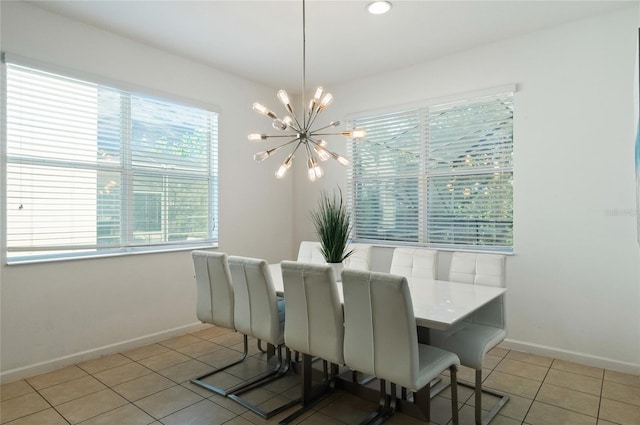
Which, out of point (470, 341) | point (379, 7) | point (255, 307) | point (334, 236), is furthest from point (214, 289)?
point (379, 7)

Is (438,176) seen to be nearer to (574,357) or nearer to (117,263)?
(574,357)

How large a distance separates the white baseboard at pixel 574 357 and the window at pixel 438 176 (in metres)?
0.87

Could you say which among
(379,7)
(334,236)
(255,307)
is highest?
(379,7)

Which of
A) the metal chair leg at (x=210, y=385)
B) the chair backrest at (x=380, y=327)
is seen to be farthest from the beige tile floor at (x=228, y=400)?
the chair backrest at (x=380, y=327)

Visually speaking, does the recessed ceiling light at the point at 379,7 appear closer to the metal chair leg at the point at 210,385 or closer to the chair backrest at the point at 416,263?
the chair backrest at the point at 416,263

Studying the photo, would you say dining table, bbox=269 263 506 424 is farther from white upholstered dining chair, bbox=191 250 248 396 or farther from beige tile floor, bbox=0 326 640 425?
white upholstered dining chair, bbox=191 250 248 396

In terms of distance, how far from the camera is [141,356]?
133 inches

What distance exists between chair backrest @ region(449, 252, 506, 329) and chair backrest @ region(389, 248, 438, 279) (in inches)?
6.3

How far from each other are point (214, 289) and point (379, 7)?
2.46 m

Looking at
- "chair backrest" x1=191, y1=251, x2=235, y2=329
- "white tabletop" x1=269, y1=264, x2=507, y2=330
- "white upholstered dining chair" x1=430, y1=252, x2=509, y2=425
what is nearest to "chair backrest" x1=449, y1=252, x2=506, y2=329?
"white upholstered dining chair" x1=430, y1=252, x2=509, y2=425

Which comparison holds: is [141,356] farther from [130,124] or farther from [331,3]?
[331,3]

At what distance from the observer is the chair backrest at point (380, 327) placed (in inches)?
72.2

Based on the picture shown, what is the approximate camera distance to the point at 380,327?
6.29 ft

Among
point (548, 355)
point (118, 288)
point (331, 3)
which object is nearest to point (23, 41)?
point (118, 288)
